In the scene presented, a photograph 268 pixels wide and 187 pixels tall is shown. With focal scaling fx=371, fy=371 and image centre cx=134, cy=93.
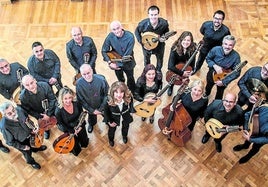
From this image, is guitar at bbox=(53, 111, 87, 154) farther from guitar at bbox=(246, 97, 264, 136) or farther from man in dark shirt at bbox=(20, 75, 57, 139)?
guitar at bbox=(246, 97, 264, 136)

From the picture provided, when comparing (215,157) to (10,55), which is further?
(10,55)

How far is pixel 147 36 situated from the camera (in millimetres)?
5051

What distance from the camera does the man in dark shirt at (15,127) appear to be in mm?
4059

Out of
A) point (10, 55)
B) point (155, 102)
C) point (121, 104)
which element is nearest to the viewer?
point (121, 104)

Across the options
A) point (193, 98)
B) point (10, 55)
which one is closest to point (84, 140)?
point (193, 98)

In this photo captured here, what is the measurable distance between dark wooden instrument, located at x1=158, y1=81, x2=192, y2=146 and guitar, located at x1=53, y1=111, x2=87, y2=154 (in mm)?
1044

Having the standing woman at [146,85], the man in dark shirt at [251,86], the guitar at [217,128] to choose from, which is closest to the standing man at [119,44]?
the standing woman at [146,85]

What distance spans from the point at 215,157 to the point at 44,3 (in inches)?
164

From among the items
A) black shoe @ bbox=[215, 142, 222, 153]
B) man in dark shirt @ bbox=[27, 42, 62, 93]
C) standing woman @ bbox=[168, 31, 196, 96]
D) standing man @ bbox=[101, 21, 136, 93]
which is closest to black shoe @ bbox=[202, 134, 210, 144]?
black shoe @ bbox=[215, 142, 222, 153]

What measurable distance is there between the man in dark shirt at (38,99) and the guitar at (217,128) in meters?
1.94

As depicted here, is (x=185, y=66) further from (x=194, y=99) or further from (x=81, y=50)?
(x=81, y=50)

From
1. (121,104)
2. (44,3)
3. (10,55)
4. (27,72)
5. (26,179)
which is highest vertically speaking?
(44,3)

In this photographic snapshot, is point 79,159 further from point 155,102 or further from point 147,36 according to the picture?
point 147,36

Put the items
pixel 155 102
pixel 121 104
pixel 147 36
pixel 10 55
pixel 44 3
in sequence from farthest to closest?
pixel 44 3 → pixel 10 55 → pixel 147 36 → pixel 155 102 → pixel 121 104
